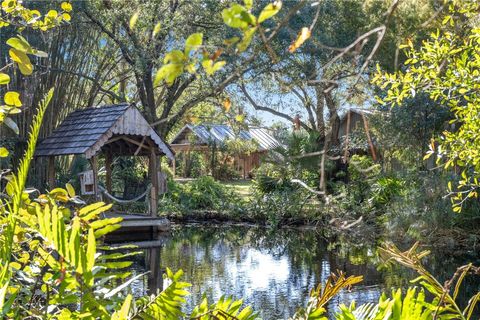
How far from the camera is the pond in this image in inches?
369

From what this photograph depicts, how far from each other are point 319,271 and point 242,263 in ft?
4.77

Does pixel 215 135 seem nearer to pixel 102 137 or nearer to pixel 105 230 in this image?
pixel 102 137

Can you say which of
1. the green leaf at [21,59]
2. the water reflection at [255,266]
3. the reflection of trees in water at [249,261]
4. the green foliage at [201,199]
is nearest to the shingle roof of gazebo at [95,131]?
the water reflection at [255,266]

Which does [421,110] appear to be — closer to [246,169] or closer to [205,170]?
[205,170]

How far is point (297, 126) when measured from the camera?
1955 millimetres

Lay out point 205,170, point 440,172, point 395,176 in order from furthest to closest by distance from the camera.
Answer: point 205,170
point 395,176
point 440,172

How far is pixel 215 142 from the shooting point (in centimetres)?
3266

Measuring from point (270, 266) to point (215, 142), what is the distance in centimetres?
2077

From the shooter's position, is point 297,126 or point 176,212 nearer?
point 297,126

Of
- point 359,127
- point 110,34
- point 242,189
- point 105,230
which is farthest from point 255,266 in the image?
point 242,189

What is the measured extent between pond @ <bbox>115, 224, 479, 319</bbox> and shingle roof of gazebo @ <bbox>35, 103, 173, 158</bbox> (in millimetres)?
2314

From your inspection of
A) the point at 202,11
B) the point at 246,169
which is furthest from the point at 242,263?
the point at 246,169

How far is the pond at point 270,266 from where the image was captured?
938 cm

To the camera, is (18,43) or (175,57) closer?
(175,57)
